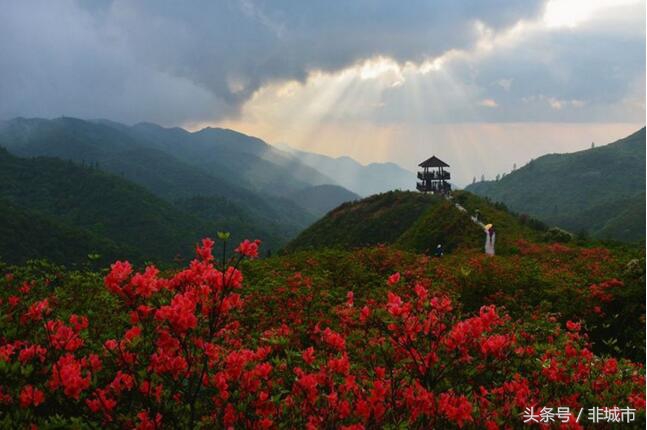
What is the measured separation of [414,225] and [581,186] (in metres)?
151

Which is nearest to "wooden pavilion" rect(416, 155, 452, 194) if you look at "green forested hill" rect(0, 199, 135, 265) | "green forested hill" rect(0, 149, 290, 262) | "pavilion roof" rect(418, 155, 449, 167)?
"pavilion roof" rect(418, 155, 449, 167)

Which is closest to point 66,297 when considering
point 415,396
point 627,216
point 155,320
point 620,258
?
point 155,320

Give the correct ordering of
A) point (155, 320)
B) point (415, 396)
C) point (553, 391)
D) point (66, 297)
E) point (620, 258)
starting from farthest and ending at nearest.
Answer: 1. point (620, 258)
2. point (66, 297)
3. point (553, 391)
4. point (415, 396)
5. point (155, 320)

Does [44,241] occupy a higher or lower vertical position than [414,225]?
lower

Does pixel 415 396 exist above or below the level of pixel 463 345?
below

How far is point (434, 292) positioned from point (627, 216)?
368 feet

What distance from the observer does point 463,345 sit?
391 cm

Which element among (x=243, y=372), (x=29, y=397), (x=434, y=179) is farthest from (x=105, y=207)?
(x=243, y=372)

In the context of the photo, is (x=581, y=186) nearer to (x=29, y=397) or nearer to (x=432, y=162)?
(x=432, y=162)

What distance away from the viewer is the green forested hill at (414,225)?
29.4 meters

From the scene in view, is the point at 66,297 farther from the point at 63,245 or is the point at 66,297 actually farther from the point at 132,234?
the point at 132,234

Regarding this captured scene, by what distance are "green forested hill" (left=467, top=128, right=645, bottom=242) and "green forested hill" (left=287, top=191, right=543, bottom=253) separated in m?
74.3

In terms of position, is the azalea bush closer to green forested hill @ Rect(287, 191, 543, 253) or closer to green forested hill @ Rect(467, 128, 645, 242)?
green forested hill @ Rect(287, 191, 543, 253)

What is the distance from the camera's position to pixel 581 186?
533 feet
